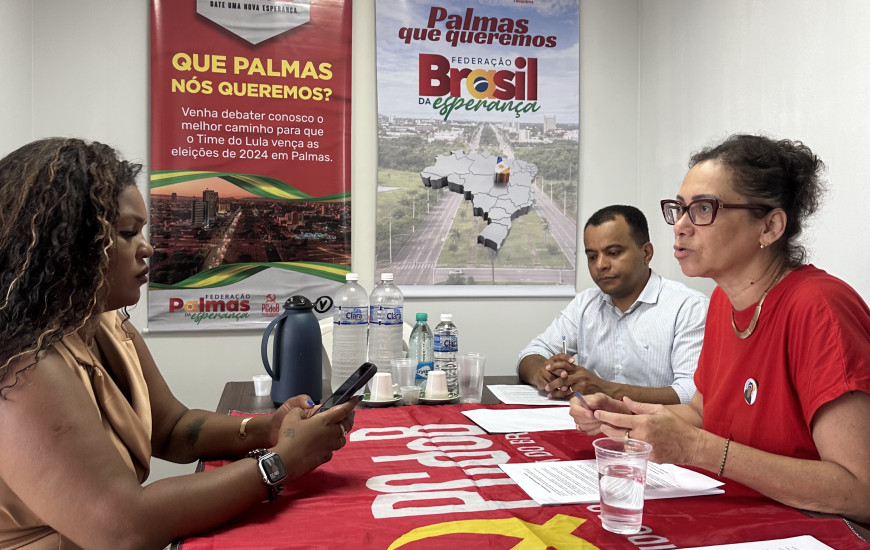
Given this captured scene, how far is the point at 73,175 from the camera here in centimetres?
106

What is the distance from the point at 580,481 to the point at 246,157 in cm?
245

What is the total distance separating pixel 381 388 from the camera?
189 cm

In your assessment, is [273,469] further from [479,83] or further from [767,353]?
[479,83]

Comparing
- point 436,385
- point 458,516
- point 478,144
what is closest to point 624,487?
point 458,516

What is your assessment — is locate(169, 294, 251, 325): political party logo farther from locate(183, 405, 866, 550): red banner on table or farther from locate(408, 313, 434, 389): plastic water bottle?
locate(183, 405, 866, 550): red banner on table

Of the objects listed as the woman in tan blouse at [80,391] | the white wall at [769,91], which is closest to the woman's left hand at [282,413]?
the woman in tan blouse at [80,391]

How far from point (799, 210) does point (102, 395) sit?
1.46 m

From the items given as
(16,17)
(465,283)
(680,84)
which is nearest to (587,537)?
(465,283)

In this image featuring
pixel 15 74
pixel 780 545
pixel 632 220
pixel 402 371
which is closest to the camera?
pixel 780 545

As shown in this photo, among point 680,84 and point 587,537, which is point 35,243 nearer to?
point 587,537

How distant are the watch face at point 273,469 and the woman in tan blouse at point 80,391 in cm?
1

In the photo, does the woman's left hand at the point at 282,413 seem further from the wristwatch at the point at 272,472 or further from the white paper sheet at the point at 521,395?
the white paper sheet at the point at 521,395

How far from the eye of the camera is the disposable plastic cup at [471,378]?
2021 millimetres

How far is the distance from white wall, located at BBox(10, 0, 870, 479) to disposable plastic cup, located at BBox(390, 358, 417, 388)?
1.32 m
